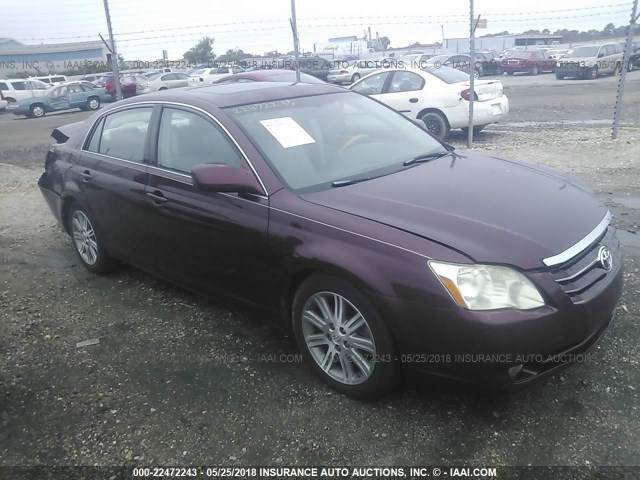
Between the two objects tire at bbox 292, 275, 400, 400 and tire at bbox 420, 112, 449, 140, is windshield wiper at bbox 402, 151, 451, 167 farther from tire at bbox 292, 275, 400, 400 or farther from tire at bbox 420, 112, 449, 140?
tire at bbox 420, 112, 449, 140

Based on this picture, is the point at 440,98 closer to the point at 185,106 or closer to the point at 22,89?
the point at 185,106

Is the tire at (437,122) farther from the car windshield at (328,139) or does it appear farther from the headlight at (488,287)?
the headlight at (488,287)

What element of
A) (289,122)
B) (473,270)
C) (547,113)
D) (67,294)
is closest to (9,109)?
(547,113)

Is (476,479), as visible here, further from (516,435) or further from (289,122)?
(289,122)

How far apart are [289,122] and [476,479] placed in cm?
236

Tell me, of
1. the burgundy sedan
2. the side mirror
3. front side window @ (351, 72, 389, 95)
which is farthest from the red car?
the side mirror

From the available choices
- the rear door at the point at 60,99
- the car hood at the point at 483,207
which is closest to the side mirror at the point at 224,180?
the car hood at the point at 483,207

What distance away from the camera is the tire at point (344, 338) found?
2768 millimetres

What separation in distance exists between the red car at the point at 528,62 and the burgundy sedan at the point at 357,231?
3345 centimetres

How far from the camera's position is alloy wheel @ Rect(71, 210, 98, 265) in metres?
4.89

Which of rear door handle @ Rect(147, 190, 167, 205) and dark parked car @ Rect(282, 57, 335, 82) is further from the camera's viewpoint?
dark parked car @ Rect(282, 57, 335, 82)

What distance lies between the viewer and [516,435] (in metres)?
2.70

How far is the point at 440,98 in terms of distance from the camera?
10367mm

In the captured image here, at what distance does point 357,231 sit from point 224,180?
876 mm
